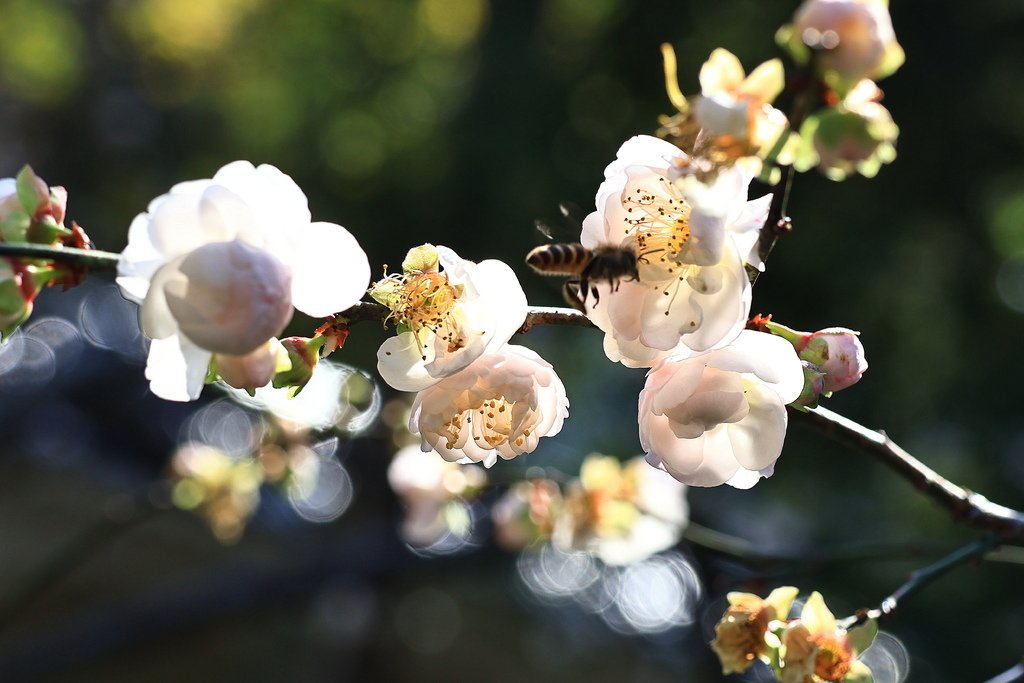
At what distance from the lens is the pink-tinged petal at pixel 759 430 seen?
52cm

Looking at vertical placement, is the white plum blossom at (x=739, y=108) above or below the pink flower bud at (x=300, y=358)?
above

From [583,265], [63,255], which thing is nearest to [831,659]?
[583,265]

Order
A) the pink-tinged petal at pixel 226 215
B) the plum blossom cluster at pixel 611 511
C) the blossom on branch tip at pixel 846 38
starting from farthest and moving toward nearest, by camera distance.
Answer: the plum blossom cluster at pixel 611 511 < the pink-tinged petal at pixel 226 215 < the blossom on branch tip at pixel 846 38

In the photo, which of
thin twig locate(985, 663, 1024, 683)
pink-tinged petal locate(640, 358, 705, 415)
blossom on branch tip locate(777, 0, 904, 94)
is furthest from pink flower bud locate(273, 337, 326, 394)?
thin twig locate(985, 663, 1024, 683)

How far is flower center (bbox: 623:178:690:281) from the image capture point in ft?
1.72

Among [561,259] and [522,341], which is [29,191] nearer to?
[561,259]

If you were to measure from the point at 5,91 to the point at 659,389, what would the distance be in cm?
529

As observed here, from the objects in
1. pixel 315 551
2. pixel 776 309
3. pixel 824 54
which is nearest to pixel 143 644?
pixel 315 551

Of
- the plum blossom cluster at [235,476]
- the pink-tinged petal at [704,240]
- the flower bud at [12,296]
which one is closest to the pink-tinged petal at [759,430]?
the pink-tinged petal at [704,240]

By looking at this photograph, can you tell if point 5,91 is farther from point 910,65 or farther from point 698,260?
point 698,260

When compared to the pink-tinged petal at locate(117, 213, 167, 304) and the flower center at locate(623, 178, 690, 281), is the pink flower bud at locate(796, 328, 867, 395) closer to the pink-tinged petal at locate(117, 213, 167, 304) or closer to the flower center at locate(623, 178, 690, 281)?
the flower center at locate(623, 178, 690, 281)

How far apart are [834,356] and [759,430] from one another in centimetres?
6

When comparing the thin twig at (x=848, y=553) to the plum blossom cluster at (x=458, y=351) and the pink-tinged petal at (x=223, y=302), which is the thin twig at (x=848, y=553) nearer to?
the plum blossom cluster at (x=458, y=351)

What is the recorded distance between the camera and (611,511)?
1.16m
